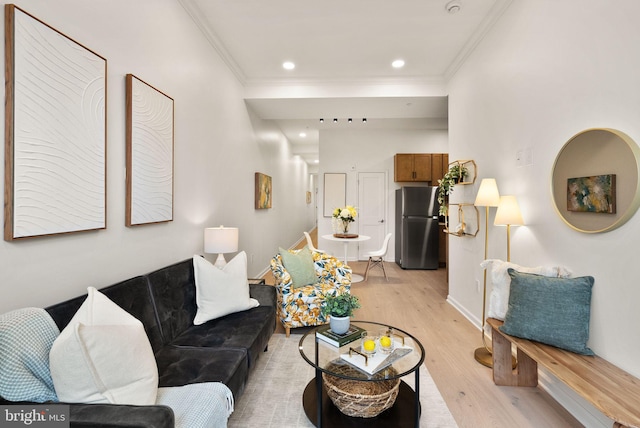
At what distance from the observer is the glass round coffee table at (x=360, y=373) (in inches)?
62.9

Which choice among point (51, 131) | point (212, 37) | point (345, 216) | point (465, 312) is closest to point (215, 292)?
point (51, 131)

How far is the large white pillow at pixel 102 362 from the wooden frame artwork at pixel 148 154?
0.93 metres

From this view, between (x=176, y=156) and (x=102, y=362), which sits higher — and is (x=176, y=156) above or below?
above

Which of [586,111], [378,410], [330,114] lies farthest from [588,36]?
[330,114]

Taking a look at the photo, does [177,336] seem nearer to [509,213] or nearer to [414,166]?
[509,213]

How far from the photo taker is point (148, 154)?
2139 mm

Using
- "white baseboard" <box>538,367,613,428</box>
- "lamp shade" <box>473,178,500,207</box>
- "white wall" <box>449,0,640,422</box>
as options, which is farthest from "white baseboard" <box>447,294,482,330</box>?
"lamp shade" <box>473,178,500,207</box>

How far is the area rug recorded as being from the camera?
179cm

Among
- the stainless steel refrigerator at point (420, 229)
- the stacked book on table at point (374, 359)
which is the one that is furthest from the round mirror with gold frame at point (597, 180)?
the stainless steel refrigerator at point (420, 229)

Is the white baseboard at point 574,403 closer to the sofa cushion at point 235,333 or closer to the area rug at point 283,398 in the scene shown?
the area rug at point 283,398

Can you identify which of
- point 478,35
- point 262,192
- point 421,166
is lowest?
point 262,192

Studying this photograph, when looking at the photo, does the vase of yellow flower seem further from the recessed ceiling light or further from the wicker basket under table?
the wicker basket under table

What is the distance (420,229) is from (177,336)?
16.3 ft

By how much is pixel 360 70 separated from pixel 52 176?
3548 millimetres
